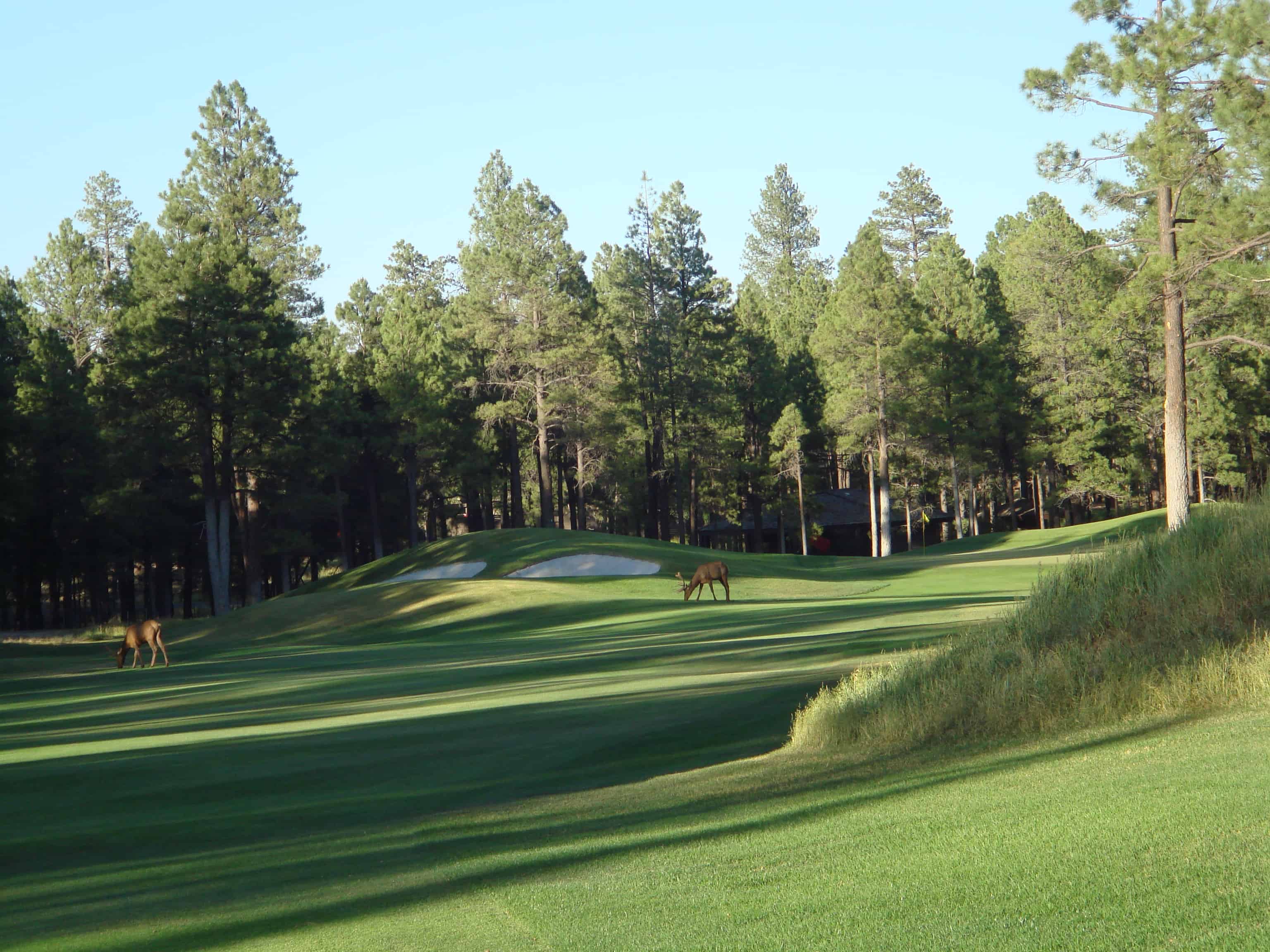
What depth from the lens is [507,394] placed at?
6550 cm

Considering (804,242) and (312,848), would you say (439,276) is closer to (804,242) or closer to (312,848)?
(804,242)

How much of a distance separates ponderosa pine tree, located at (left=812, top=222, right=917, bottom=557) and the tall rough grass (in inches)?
1942

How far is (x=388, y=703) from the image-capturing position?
1627cm

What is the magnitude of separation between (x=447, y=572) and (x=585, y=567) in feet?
18.8

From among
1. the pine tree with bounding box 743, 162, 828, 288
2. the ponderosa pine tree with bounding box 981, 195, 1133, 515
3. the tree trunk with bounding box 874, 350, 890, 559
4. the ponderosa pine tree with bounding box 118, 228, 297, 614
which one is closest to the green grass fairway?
the ponderosa pine tree with bounding box 118, 228, 297, 614

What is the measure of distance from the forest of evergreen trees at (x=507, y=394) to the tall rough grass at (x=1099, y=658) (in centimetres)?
2331

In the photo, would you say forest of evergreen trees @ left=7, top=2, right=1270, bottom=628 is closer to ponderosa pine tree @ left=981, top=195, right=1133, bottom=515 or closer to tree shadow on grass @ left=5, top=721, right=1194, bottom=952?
ponderosa pine tree @ left=981, top=195, right=1133, bottom=515

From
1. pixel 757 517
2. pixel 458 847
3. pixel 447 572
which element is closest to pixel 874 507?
pixel 757 517

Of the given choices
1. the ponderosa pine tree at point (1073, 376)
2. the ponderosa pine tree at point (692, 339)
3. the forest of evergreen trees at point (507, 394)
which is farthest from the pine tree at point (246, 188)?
the ponderosa pine tree at point (1073, 376)

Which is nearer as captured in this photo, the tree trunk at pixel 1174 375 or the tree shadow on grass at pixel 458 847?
the tree shadow on grass at pixel 458 847

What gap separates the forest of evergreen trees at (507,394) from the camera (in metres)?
50.1

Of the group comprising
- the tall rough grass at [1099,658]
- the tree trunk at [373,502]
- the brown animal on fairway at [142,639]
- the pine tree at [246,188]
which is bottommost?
the brown animal on fairway at [142,639]

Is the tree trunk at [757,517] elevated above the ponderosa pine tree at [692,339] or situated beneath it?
situated beneath

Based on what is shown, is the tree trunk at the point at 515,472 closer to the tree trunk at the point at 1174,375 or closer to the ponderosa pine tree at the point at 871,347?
the ponderosa pine tree at the point at 871,347
